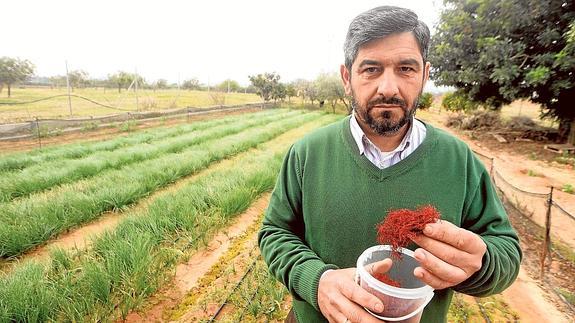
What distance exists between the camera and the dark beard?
44.4 inches

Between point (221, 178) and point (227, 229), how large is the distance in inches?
56.3

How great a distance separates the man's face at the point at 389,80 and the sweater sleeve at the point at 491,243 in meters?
0.37

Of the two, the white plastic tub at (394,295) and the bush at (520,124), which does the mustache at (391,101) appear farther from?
the bush at (520,124)

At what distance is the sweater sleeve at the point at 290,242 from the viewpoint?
96cm

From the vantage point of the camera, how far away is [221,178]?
5.38m

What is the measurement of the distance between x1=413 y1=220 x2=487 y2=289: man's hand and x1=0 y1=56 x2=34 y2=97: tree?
2666 centimetres

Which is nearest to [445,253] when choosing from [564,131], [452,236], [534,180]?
[452,236]

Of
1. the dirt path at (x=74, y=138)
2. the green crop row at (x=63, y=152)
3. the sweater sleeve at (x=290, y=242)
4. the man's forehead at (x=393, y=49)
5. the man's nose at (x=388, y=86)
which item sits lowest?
the dirt path at (x=74, y=138)

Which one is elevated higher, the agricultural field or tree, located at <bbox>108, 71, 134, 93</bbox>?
tree, located at <bbox>108, 71, 134, 93</bbox>

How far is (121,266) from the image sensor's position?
263 cm

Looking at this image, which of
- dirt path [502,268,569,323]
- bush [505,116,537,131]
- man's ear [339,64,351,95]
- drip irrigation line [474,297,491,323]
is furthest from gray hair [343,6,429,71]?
bush [505,116,537,131]

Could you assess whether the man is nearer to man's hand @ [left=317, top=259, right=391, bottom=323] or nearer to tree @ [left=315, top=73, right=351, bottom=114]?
man's hand @ [left=317, top=259, right=391, bottom=323]

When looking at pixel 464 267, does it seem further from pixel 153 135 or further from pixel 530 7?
pixel 530 7

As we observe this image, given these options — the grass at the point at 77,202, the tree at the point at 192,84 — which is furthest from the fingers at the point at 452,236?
the tree at the point at 192,84
